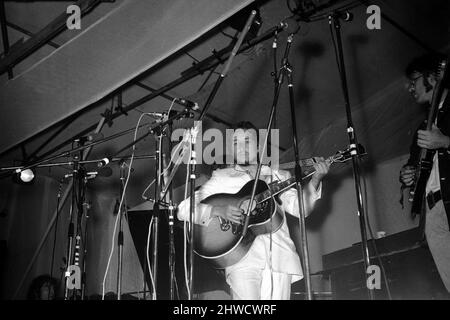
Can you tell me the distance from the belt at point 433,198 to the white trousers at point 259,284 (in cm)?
99

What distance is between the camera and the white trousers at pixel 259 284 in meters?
2.50

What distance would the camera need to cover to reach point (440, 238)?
8.14 ft

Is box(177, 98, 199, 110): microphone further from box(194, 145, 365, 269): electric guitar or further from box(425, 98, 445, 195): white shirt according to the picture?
box(425, 98, 445, 195): white shirt

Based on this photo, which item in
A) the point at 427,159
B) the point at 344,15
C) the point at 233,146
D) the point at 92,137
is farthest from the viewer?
the point at 92,137

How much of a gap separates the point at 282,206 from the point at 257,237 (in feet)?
1.09

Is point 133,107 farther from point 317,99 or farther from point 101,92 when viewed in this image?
point 317,99

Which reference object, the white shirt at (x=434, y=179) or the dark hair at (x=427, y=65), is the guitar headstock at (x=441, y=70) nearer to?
the dark hair at (x=427, y=65)

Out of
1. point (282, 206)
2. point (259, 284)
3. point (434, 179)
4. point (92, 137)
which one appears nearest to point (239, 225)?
point (282, 206)

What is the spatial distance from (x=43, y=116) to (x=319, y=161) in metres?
3.79

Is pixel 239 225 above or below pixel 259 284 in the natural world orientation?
above

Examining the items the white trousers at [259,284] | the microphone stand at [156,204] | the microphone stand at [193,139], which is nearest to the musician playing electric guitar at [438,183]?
the white trousers at [259,284]

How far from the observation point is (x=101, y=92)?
15.6 feet

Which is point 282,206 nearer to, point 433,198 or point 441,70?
point 433,198

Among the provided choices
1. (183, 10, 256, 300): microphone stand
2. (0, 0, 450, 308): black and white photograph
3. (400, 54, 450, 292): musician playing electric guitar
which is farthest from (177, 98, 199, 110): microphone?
(400, 54, 450, 292): musician playing electric guitar
